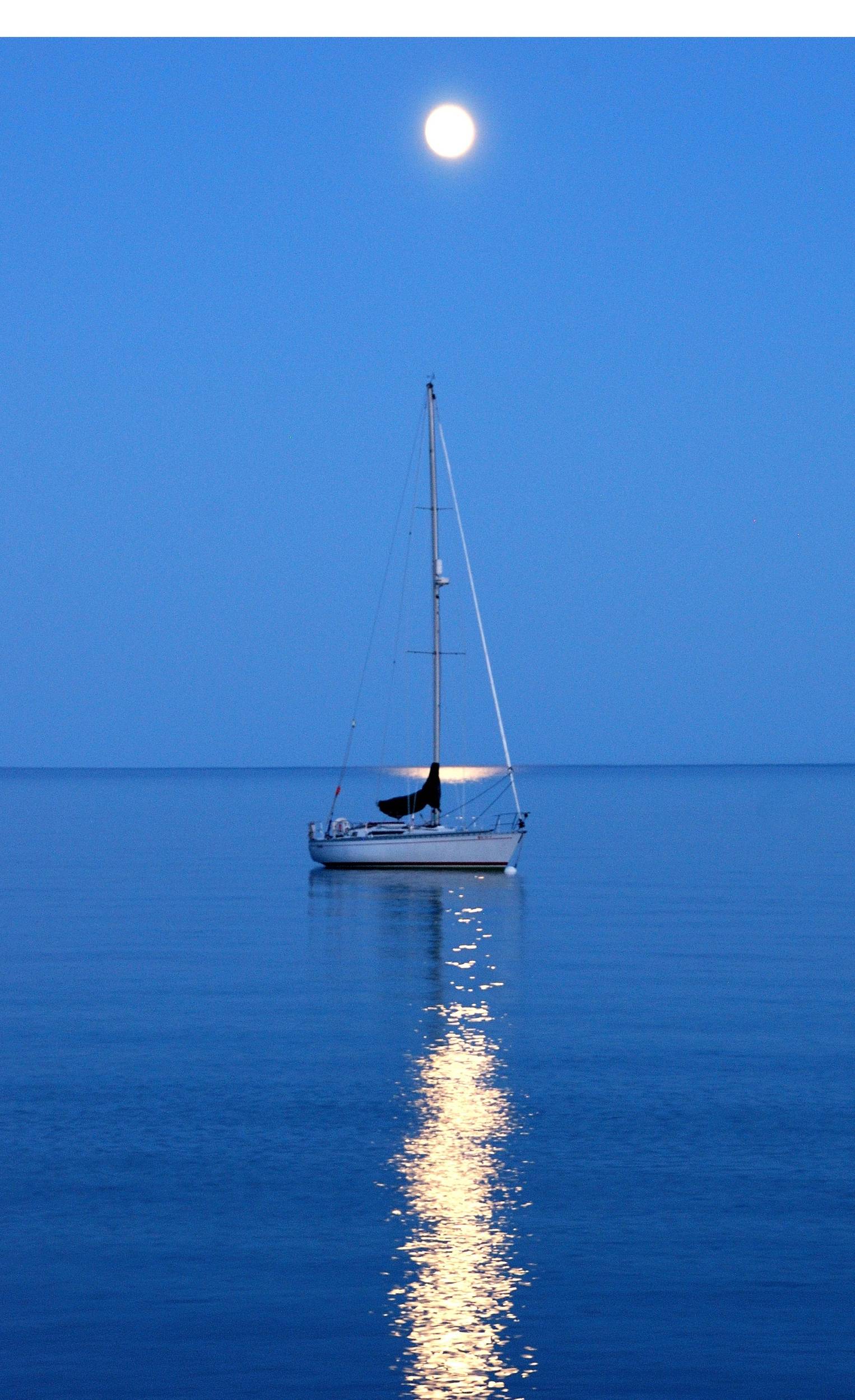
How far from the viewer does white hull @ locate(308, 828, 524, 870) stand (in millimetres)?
75312

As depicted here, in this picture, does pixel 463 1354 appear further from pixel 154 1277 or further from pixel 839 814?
pixel 839 814

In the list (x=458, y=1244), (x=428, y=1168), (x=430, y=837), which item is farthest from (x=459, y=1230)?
(x=430, y=837)

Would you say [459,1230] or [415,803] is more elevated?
[415,803]

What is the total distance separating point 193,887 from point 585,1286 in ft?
191

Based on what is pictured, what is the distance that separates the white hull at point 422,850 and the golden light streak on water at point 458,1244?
45.5 meters

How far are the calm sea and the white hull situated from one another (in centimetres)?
2322

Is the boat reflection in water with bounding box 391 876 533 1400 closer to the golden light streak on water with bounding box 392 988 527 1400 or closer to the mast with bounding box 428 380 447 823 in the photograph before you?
the golden light streak on water with bounding box 392 988 527 1400

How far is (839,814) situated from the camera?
179 meters

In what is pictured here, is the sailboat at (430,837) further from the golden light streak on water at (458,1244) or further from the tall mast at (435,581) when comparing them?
the golden light streak on water at (458,1244)

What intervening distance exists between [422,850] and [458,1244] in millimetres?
56178

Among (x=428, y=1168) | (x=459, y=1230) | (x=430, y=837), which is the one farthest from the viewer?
(x=430, y=837)

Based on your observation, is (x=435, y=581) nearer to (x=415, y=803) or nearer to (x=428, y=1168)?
(x=415, y=803)

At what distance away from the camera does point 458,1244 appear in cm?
1908

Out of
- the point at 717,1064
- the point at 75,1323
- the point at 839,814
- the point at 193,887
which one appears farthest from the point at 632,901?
the point at 839,814
